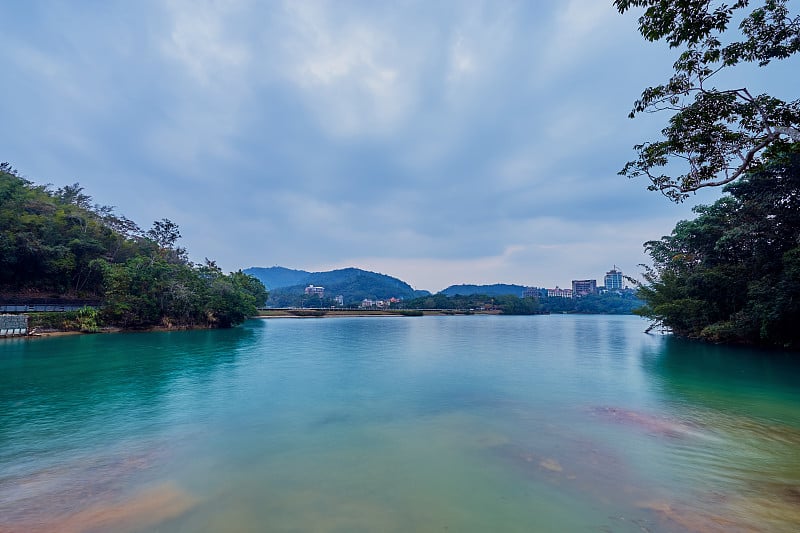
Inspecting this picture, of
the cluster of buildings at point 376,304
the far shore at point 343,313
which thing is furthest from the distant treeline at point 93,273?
the cluster of buildings at point 376,304

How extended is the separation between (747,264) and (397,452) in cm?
2195

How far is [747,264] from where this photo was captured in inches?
701

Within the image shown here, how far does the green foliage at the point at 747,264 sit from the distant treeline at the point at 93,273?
122 ft

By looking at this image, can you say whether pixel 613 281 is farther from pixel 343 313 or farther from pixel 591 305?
pixel 343 313

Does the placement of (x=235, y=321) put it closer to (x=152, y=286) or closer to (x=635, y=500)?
(x=152, y=286)

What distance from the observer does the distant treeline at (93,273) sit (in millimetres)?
26844

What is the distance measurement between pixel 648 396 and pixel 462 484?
795 centimetres

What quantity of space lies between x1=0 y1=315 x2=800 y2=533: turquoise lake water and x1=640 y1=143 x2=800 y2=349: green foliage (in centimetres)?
470

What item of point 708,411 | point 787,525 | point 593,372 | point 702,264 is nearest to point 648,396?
point 708,411

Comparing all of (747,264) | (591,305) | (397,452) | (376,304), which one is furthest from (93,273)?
(591,305)

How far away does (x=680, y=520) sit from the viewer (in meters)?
3.66

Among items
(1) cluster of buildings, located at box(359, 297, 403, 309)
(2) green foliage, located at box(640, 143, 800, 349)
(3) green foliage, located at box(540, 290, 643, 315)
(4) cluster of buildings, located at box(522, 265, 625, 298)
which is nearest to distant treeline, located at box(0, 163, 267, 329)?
(2) green foliage, located at box(640, 143, 800, 349)

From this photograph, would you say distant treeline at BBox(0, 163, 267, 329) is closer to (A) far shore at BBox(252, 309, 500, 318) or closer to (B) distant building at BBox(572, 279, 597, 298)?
(A) far shore at BBox(252, 309, 500, 318)

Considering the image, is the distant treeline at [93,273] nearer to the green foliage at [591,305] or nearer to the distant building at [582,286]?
the green foliage at [591,305]
